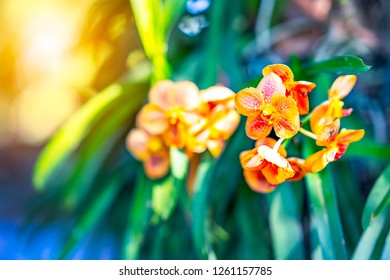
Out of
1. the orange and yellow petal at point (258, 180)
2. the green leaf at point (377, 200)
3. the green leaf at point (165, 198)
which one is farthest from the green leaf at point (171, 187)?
the green leaf at point (377, 200)

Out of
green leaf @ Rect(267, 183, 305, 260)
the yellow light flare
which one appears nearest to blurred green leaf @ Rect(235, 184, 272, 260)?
green leaf @ Rect(267, 183, 305, 260)

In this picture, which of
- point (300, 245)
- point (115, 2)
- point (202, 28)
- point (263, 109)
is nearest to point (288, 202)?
point (300, 245)

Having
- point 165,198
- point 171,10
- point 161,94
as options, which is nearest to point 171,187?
point 165,198

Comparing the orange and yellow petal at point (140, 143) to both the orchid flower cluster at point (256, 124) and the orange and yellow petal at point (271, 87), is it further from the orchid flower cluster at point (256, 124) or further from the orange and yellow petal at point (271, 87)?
the orange and yellow petal at point (271, 87)

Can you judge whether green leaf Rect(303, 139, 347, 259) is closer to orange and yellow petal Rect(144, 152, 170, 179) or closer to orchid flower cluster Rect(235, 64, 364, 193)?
orchid flower cluster Rect(235, 64, 364, 193)
